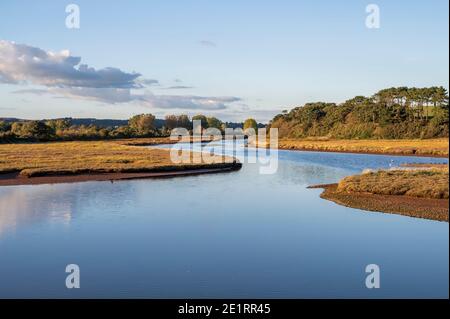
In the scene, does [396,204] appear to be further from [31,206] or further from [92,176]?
[92,176]

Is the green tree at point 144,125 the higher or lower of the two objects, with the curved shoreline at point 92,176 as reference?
higher

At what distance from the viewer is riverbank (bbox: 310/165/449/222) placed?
2306cm

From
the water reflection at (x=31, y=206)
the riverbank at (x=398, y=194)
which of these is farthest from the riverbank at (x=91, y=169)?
the riverbank at (x=398, y=194)

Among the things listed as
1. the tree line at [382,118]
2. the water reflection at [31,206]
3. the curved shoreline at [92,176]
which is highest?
the tree line at [382,118]

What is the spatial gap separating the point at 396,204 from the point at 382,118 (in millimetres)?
87098

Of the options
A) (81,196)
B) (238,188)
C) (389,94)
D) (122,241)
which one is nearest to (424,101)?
(389,94)

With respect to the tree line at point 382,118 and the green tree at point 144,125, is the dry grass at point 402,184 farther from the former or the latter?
the green tree at point 144,125

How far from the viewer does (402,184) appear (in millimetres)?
28250

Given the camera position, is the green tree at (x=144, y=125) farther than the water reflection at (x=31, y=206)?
Yes

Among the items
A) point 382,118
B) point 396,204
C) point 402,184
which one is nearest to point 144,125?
point 382,118

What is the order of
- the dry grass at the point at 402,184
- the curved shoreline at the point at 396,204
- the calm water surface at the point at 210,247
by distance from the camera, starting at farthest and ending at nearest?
the dry grass at the point at 402,184, the curved shoreline at the point at 396,204, the calm water surface at the point at 210,247

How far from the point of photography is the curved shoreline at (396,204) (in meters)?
22.0

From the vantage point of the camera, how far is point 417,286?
13008 mm

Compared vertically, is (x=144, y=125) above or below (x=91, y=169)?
above
